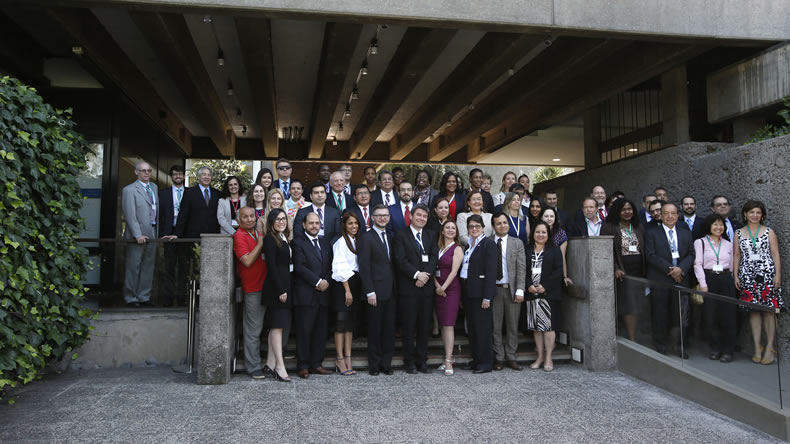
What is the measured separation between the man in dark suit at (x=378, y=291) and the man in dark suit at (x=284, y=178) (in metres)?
1.37

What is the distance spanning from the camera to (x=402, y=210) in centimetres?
741

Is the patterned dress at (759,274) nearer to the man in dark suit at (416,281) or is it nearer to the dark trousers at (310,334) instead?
the man in dark suit at (416,281)

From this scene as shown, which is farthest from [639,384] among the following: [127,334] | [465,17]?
[127,334]

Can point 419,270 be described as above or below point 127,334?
above

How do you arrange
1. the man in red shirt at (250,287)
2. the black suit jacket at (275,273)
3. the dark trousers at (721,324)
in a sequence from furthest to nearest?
the man in red shirt at (250,287)
the black suit jacket at (275,273)
the dark trousers at (721,324)

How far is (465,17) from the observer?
7.22 meters

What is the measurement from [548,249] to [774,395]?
Answer: 8.89 feet

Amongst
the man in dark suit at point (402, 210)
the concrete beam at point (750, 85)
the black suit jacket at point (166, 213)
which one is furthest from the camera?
the concrete beam at point (750, 85)

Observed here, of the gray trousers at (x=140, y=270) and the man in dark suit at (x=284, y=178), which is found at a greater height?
the man in dark suit at (x=284, y=178)

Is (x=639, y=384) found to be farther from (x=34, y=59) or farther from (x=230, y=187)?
(x=34, y=59)

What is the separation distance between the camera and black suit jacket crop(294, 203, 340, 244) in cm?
648

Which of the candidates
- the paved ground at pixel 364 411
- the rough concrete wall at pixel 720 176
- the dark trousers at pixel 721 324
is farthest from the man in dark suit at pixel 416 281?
the rough concrete wall at pixel 720 176

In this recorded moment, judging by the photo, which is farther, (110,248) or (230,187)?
(230,187)

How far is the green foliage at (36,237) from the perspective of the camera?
4.51 metres
